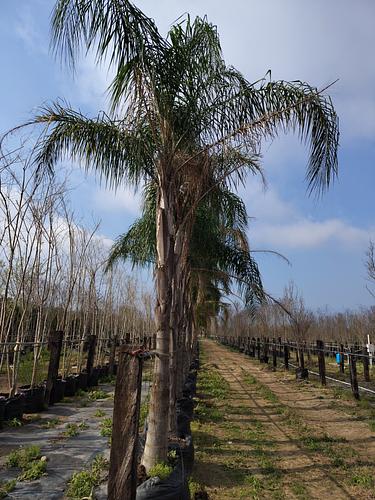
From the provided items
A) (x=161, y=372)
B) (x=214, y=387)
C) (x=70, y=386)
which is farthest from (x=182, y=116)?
(x=214, y=387)

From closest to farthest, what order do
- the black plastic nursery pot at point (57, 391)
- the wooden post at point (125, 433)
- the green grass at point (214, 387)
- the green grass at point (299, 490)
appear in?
the wooden post at point (125, 433) → the green grass at point (299, 490) → the black plastic nursery pot at point (57, 391) → the green grass at point (214, 387)

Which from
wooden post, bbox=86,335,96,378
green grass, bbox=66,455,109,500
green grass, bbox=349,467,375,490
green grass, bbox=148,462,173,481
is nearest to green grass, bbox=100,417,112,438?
green grass, bbox=66,455,109,500

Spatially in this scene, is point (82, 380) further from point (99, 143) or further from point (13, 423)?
point (99, 143)

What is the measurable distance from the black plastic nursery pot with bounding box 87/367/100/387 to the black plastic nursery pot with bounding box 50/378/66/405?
1.93 meters

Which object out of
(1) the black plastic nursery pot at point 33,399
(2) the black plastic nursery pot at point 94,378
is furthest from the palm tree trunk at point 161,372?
(2) the black plastic nursery pot at point 94,378

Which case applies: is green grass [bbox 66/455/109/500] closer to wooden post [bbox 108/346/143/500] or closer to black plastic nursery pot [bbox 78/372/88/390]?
wooden post [bbox 108/346/143/500]

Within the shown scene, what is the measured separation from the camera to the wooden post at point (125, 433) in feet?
7.45

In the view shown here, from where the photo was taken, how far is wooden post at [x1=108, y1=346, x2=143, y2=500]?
2271 millimetres

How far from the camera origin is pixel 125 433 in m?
2.29

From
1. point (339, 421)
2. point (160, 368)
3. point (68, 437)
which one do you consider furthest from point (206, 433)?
point (160, 368)

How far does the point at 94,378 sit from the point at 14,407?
16.0 ft

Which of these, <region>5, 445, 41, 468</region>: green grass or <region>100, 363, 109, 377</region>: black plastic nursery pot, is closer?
<region>5, 445, 41, 468</region>: green grass

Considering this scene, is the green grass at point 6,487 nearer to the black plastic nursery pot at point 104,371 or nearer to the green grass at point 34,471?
the green grass at point 34,471

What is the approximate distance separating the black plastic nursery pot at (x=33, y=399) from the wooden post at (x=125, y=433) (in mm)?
5046
